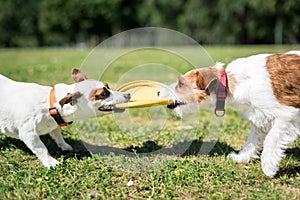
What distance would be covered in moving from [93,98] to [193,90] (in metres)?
1.28

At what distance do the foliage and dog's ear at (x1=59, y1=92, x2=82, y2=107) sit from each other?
31.3 m

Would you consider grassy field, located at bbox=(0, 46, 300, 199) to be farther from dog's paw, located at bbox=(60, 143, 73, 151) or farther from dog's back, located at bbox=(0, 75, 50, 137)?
dog's back, located at bbox=(0, 75, 50, 137)

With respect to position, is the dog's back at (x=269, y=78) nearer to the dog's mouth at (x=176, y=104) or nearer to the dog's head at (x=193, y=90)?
the dog's head at (x=193, y=90)

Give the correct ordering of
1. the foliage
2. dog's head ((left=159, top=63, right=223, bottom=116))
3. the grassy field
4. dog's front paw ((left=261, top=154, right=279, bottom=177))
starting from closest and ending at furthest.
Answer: the grassy field
dog's front paw ((left=261, top=154, right=279, bottom=177))
dog's head ((left=159, top=63, right=223, bottom=116))
the foliage

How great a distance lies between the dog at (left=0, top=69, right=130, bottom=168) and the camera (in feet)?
15.1

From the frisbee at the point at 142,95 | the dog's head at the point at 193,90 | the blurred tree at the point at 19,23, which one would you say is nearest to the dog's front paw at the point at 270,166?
the dog's head at the point at 193,90

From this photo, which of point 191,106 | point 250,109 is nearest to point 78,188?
point 191,106

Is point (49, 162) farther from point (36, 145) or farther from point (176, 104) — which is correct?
point (176, 104)

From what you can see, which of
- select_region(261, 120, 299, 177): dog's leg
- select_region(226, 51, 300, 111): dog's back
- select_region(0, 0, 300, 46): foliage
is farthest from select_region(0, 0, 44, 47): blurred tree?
select_region(261, 120, 299, 177): dog's leg

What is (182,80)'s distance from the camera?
195 inches

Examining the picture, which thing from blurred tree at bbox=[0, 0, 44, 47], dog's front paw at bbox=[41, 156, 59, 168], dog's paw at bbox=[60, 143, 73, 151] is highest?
dog's front paw at bbox=[41, 156, 59, 168]

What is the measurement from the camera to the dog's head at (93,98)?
183 inches

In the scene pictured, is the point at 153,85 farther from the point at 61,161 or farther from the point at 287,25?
Result: the point at 287,25

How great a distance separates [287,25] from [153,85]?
34761mm
